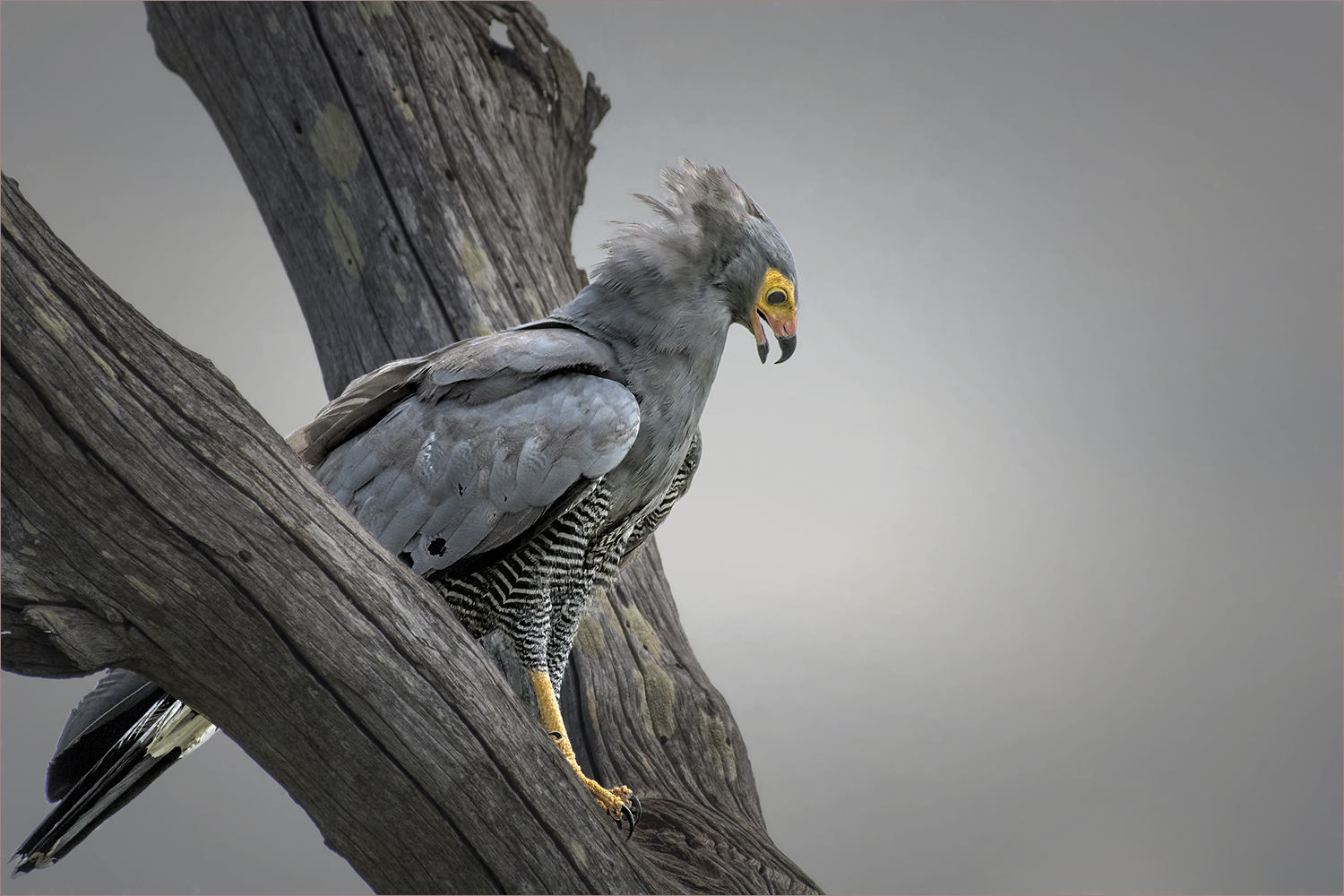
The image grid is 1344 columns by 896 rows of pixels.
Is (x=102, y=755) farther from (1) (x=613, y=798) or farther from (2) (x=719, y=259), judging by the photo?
(2) (x=719, y=259)

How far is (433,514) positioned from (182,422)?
2.10 ft

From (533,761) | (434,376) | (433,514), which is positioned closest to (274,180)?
(434,376)

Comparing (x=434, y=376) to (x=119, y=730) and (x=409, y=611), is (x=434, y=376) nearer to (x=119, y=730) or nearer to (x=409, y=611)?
(x=409, y=611)

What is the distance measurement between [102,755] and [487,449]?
0.96m

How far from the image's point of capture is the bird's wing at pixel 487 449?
2.19 meters

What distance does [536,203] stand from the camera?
377 centimetres

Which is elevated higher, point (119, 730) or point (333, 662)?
point (333, 662)

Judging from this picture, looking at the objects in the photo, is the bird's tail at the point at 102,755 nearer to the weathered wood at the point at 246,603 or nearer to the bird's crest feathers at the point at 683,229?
the weathered wood at the point at 246,603

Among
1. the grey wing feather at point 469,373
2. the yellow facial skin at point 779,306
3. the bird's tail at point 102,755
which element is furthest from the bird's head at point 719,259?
the bird's tail at point 102,755

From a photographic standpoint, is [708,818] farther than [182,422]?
Yes

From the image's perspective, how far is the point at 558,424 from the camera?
2195 millimetres

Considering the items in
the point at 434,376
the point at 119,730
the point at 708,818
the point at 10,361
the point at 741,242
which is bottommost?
the point at 119,730

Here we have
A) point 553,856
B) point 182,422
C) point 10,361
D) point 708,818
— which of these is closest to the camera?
point 10,361

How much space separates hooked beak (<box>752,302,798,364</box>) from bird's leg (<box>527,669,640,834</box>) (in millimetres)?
911
